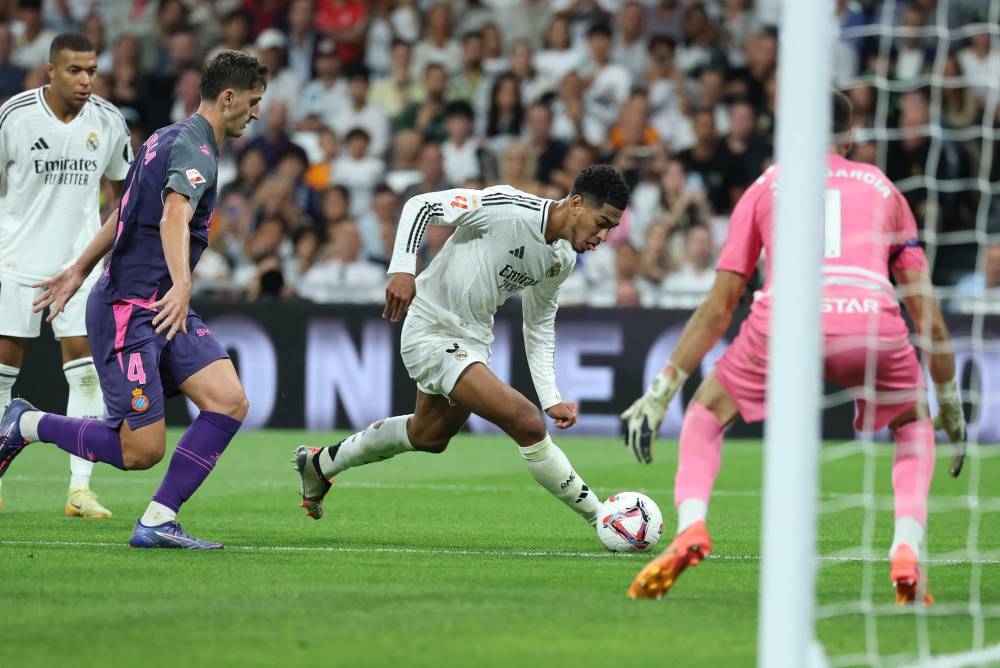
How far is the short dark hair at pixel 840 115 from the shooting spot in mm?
5648

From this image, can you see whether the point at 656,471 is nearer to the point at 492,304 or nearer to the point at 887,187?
the point at 492,304

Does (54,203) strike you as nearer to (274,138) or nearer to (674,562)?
(674,562)

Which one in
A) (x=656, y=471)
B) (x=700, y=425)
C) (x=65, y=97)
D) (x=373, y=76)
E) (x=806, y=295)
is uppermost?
(x=373, y=76)

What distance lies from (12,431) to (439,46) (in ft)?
38.3

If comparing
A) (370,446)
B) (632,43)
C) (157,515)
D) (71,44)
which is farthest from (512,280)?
(632,43)

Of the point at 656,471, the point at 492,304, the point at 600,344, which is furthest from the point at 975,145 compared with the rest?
the point at 492,304

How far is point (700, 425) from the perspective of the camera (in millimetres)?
5605

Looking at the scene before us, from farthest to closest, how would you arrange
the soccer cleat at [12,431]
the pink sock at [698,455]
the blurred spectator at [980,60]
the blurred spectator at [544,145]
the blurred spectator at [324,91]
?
1. the blurred spectator at [324,91]
2. the blurred spectator at [544,145]
3. the blurred spectator at [980,60]
4. the soccer cleat at [12,431]
5. the pink sock at [698,455]

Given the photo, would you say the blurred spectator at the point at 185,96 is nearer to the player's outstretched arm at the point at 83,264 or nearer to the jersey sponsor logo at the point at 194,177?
the player's outstretched arm at the point at 83,264

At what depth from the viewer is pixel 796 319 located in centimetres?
395

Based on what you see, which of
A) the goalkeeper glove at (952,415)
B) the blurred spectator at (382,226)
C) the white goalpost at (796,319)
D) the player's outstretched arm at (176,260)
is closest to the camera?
the white goalpost at (796,319)

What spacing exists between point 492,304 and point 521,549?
4.21 feet

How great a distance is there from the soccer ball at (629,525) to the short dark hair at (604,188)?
54.0 inches

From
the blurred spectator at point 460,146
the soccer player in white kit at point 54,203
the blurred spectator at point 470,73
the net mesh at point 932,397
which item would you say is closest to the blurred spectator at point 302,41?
the blurred spectator at point 470,73
